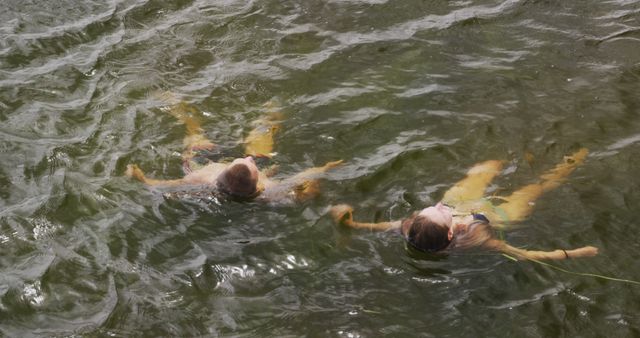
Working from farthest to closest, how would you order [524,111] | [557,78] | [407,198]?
[557,78]
[524,111]
[407,198]

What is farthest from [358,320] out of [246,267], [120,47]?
[120,47]

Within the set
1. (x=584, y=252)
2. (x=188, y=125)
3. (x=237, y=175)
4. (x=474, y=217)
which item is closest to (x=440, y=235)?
(x=474, y=217)

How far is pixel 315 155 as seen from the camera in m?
8.39

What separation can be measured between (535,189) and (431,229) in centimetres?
148

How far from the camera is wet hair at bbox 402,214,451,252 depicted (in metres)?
6.85

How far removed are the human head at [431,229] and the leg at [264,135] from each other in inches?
86.4

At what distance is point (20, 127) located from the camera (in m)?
8.73

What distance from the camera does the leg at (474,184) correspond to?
7.63 meters

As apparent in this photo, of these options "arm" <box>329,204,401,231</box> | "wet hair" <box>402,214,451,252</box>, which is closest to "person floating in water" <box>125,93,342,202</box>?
"arm" <box>329,204,401,231</box>

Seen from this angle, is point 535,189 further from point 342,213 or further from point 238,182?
point 238,182

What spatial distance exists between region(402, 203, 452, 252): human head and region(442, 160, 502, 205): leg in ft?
2.00

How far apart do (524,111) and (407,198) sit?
7.34 ft

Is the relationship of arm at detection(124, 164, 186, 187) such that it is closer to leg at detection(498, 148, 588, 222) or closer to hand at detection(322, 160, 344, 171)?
hand at detection(322, 160, 344, 171)

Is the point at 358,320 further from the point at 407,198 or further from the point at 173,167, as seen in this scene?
the point at 173,167
